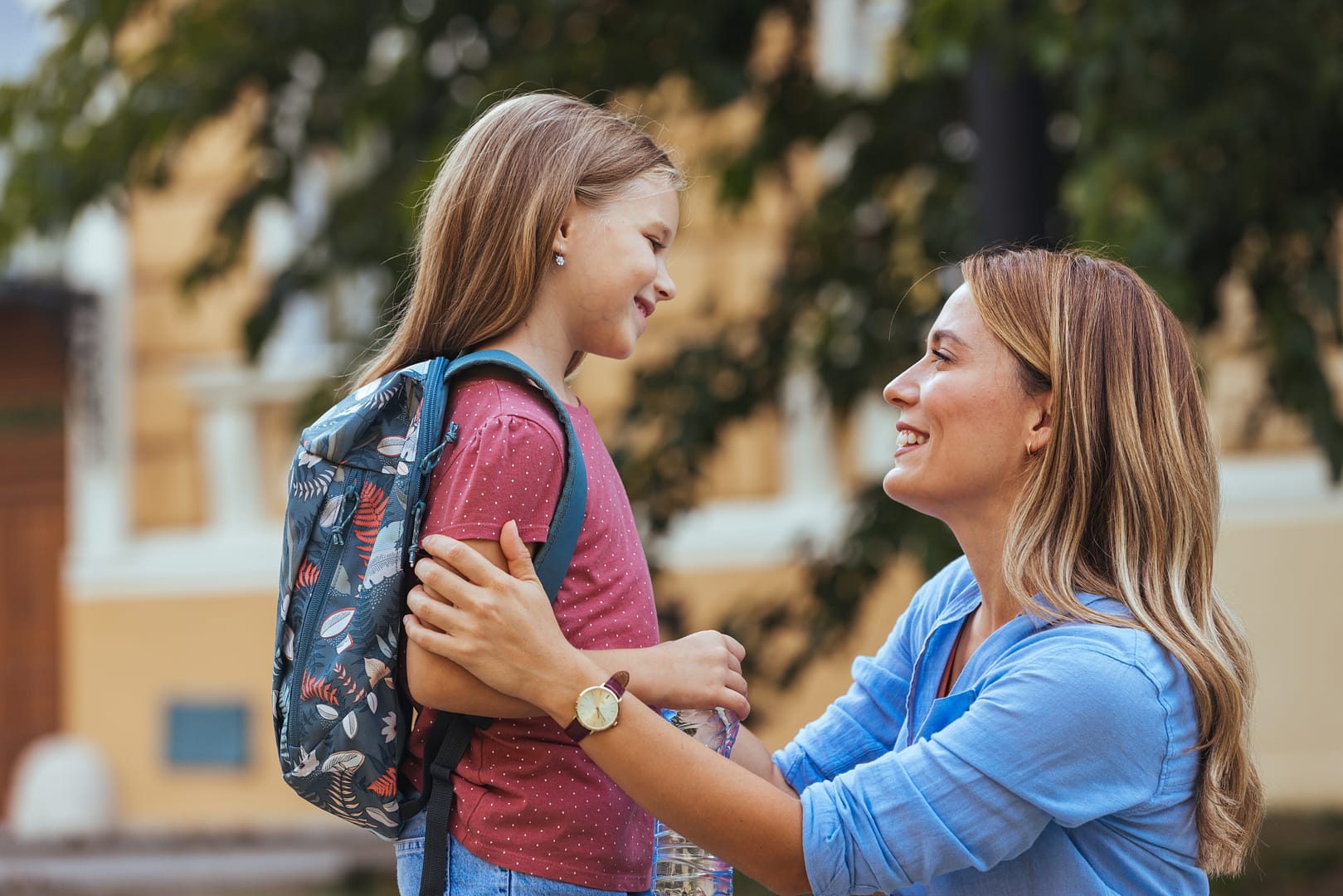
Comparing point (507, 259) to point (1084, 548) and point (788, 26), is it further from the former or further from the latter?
point (788, 26)

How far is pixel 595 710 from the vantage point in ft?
6.29

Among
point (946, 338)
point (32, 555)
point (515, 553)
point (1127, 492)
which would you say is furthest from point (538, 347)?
point (32, 555)

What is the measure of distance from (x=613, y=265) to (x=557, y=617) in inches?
17.4

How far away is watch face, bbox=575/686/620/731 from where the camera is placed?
1.91 metres

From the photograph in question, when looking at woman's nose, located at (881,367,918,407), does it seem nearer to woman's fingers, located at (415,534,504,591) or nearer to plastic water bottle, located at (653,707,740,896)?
plastic water bottle, located at (653,707,740,896)

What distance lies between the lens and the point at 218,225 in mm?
5406

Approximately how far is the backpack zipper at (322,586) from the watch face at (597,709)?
33 centimetres

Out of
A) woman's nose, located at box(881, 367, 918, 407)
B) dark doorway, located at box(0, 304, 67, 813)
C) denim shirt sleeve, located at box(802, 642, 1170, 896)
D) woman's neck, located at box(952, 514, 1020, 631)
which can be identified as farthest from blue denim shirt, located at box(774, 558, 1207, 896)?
dark doorway, located at box(0, 304, 67, 813)

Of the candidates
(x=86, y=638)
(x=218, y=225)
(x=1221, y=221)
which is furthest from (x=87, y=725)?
(x=1221, y=221)

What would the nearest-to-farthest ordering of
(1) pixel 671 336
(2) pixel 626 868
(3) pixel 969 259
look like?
(2) pixel 626 868 < (3) pixel 969 259 < (1) pixel 671 336

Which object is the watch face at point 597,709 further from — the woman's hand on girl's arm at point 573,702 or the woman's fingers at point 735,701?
the woman's fingers at point 735,701

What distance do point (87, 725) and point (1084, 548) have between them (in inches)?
376

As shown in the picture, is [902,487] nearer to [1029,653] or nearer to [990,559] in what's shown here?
[990,559]

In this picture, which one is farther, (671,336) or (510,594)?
(671,336)
